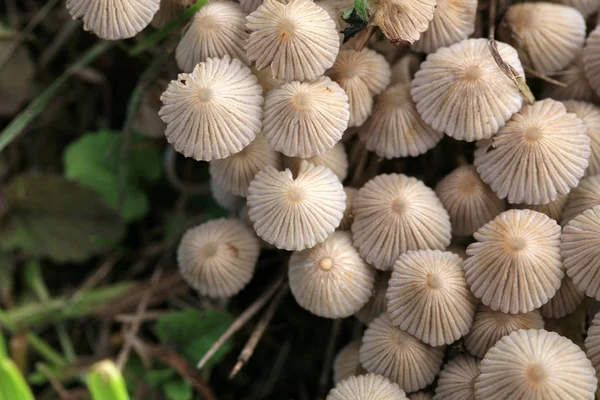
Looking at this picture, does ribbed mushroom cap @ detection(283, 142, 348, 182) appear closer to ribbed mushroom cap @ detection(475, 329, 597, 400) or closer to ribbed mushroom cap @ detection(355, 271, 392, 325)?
ribbed mushroom cap @ detection(355, 271, 392, 325)

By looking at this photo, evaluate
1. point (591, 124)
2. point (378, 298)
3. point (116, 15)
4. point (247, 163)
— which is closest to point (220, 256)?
point (247, 163)

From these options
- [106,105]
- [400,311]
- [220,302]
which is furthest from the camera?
[106,105]

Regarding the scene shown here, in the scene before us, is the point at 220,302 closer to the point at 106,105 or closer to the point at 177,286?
the point at 177,286

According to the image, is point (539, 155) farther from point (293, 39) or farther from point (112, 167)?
point (112, 167)

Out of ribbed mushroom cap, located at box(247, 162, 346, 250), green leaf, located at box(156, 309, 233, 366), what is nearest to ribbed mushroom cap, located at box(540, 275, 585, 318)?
ribbed mushroom cap, located at box(247, 162, 346, 250)

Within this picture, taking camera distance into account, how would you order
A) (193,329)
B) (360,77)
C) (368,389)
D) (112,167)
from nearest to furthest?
(368,389)
(360,77)
(193,329)
(112,167)

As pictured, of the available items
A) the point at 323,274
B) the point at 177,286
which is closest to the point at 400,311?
the point at 323,274

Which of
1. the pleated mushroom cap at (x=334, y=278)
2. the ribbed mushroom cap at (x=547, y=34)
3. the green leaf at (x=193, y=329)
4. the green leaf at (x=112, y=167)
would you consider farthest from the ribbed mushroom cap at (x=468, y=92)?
the green leaf at (x=112, y=167)

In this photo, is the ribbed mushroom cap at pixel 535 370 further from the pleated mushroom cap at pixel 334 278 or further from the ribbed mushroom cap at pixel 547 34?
the ribbed mushroom cap at pixel 547 34
